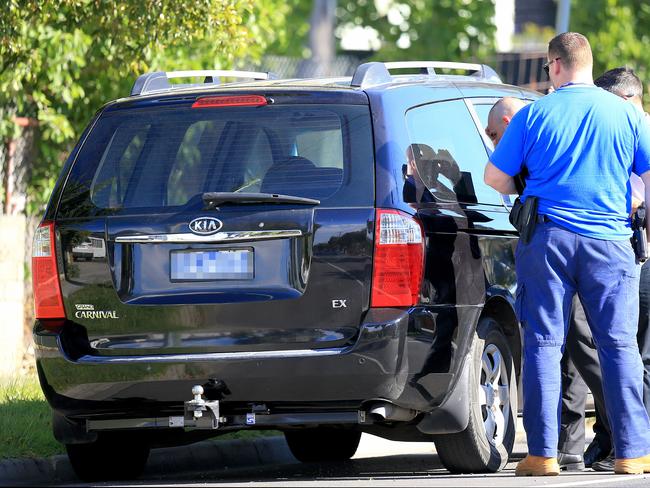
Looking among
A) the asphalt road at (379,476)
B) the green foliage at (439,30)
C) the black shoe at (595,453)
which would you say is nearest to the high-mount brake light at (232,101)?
the asphalt road at (379,476)

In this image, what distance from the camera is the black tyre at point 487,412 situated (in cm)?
672

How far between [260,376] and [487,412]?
4.41ft

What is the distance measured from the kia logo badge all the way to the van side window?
919 millimetres

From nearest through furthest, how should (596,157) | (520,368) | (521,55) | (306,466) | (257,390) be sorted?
(257,390) < (596,157) < (520,368) < (306,466) < (521,55)

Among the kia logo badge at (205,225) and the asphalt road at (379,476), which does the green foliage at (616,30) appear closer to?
the asphalt road at (379,476)

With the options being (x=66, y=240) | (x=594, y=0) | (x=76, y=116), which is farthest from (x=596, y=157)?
(x=594, y=0)

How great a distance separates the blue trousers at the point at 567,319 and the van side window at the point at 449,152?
16.6 inches

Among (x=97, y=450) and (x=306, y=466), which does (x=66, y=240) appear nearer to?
(x=97, y=450)

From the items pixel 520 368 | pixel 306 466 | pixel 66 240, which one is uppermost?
pixel 66 240

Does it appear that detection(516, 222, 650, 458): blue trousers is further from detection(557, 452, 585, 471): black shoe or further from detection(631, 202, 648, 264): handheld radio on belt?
detection(557, 452, 585, 471): black shoe

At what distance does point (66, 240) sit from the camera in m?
6.61

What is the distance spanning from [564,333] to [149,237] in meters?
1.95

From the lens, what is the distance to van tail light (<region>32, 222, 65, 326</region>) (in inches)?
259

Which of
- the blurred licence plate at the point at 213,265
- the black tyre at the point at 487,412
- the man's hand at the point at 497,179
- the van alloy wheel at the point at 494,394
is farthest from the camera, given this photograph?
the van alloy wheel at the point at 494,394
